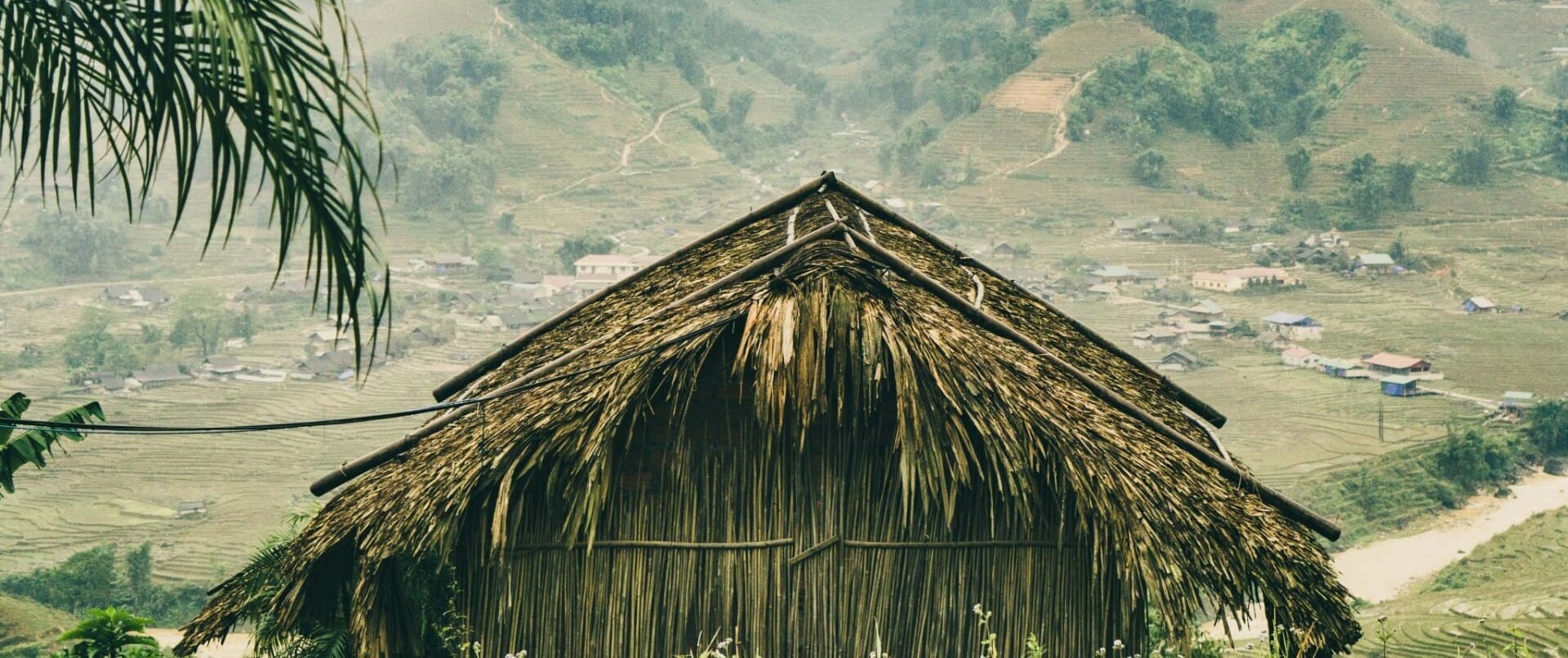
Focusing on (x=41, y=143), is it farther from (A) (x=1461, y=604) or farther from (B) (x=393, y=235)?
(B) (x=393, y=235)

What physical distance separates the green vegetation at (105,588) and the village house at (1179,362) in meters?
29.6

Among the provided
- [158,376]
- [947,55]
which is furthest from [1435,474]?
[947,55]

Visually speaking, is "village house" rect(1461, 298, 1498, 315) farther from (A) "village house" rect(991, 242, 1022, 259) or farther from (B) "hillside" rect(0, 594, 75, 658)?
(B) "hillside" rect(0, 594, 75, 658)

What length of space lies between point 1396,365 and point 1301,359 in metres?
2.94

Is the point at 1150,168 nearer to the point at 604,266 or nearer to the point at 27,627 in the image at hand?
the point at 604,266

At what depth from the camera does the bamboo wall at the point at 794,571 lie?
4387mm

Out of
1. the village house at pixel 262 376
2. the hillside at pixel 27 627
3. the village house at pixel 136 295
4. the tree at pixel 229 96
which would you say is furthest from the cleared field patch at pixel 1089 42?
the tree at pixel 229 96

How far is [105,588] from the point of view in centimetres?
2886

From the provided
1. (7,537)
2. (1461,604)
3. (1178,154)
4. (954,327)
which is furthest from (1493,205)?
(954,327)

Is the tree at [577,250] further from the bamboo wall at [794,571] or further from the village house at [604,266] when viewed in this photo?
the bamboo wall at [794,571]

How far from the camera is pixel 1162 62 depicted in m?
67.9

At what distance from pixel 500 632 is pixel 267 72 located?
2520 millimetres

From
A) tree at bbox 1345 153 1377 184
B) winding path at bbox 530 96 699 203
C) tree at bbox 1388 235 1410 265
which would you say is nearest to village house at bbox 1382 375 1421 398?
tree at bbox 1388 235 1410 265

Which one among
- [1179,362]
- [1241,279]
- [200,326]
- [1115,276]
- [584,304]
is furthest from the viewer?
[1115,276]
